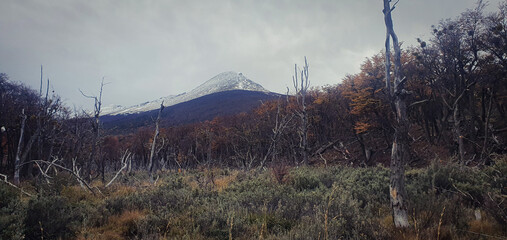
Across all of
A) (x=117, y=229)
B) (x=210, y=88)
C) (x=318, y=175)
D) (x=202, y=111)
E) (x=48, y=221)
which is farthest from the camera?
(x=210, y=88)

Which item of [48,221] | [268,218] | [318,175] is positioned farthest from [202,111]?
[268,218]

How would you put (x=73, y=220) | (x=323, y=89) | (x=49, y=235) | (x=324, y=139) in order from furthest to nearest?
1. (x=323, y=89)
2. (x=324, y=139)
3. (x=73, y=220)
4. (x=49, y=235)

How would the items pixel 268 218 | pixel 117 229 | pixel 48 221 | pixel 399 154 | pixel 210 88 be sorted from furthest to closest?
pixel 210 88, pixel 268 218, pixel 117 229, pixel 48 221, pixel 399 154

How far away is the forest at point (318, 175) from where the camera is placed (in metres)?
4.30

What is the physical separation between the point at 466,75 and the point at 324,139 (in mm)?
16023

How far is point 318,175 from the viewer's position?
32.0 feet

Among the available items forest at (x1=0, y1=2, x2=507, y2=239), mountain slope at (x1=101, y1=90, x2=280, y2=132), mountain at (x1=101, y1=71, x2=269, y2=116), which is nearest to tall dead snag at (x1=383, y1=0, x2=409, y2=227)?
forest at (x1=0, y1=2, x2=507, y2=239)

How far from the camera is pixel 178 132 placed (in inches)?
2135

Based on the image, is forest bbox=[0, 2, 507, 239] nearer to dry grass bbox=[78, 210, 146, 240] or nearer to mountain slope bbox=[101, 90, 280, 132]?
dry grass bbox=[78, 210, 146, 240]

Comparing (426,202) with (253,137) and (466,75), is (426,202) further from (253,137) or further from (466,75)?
(253,137)

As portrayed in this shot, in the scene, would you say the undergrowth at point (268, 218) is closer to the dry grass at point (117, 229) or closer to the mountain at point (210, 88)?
the dry grass at point (117, 229)

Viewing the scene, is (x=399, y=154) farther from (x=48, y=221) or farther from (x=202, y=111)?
(x=202, y=111)

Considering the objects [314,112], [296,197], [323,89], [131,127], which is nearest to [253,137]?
[314,112]

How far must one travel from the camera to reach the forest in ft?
14.1
